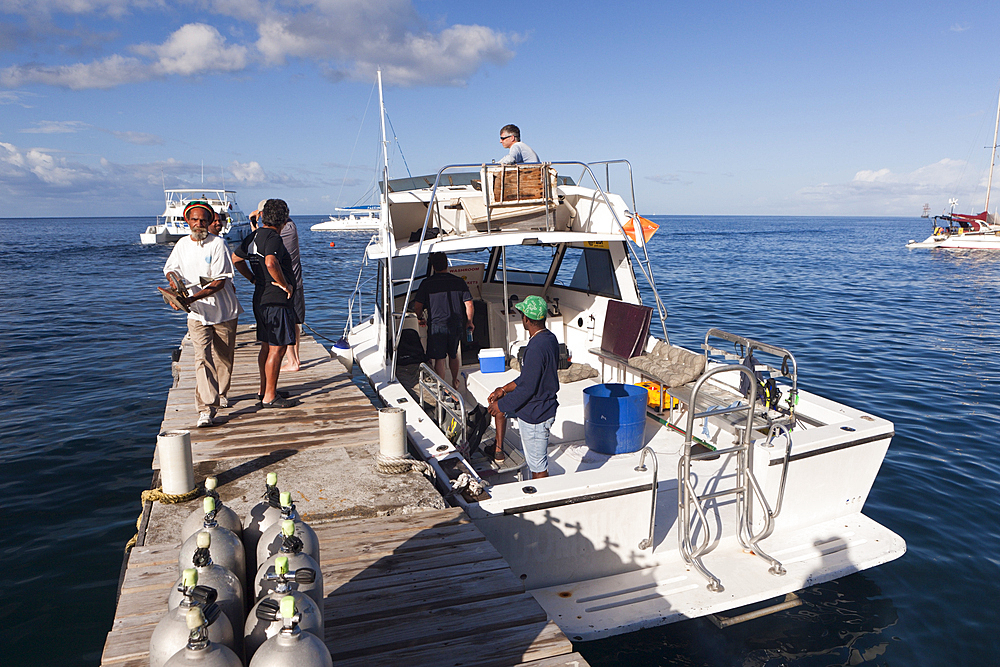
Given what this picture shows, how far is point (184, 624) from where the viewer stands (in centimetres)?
170

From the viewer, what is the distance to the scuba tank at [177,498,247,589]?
207 centimetres

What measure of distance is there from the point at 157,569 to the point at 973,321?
2118 cm

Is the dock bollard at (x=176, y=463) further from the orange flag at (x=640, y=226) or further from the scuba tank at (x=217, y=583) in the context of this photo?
the orange flag at (x=640, y=226)

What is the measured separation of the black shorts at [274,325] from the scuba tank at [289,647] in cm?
410

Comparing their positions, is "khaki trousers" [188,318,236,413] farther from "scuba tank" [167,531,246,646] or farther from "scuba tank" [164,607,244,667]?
"scuba tank" [164,607,244,667]

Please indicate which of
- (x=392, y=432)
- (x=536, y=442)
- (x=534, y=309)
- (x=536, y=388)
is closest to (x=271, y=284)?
(x=392, y=432)

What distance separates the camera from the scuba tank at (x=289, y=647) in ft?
5.21

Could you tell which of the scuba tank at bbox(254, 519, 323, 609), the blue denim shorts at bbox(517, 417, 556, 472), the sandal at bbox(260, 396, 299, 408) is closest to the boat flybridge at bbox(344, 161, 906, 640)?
the blue denim shorts at bbox(517, 417, 556, 472)

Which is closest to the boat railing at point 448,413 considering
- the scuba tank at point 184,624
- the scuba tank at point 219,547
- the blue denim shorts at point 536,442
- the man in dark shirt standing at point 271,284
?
the blue denim shorts at point 536,442

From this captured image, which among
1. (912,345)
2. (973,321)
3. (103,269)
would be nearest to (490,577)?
(912,345)

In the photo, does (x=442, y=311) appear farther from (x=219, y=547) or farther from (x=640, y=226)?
(x=219, y=547)

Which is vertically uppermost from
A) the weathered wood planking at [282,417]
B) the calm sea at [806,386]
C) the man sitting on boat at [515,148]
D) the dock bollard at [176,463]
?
the man sitting on boat at [515,148]

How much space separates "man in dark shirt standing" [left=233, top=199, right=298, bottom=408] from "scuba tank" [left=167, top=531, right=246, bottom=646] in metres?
3.70

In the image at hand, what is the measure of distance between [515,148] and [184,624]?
622cm
